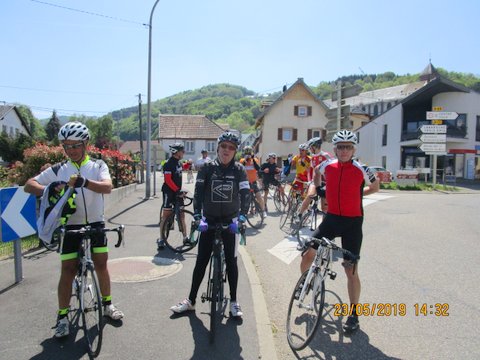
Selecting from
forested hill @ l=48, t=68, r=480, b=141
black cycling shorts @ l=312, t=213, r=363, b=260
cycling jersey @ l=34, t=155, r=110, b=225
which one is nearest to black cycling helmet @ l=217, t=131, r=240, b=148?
cycling jersey @ l=34, t=155, r=110, b=225

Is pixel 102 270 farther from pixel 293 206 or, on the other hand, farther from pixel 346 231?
pixel 293 206

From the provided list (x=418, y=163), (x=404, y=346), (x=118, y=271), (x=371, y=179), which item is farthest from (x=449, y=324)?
(x=418, y=163)

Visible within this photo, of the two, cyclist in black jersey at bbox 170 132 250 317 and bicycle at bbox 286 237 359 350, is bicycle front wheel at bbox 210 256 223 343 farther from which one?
bicycle at bbox 286 237 359 350

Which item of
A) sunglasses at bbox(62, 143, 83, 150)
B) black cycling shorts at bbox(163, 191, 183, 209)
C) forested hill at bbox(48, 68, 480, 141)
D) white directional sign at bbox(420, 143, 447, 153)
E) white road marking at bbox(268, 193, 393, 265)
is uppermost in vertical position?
forested hill at bbox(48, 68, 480, 141)

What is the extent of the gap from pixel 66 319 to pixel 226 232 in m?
1.83

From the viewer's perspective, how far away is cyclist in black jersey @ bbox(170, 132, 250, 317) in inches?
172

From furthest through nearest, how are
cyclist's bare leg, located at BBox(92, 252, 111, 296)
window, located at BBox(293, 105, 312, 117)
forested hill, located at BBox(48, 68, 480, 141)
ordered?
forested hill, located at BBox(48, 68, 480, 141)
window, located at BBox(293, 105, 312, 117)
cyclist's bare leg, located at BBox(92, 252, 111, 296)

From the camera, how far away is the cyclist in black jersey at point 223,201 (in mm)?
4359

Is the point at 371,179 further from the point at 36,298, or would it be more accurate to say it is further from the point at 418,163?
the point at 418,163

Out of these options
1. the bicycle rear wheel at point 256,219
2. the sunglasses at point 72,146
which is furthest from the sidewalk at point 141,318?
the bicycle rear wheel at point 256,219

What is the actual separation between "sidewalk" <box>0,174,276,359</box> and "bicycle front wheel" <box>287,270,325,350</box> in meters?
0.25

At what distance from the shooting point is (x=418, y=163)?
40.3 metres

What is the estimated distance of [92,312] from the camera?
148 inches

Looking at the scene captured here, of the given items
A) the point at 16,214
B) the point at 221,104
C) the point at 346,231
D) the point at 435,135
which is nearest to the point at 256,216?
the point at 16,214
